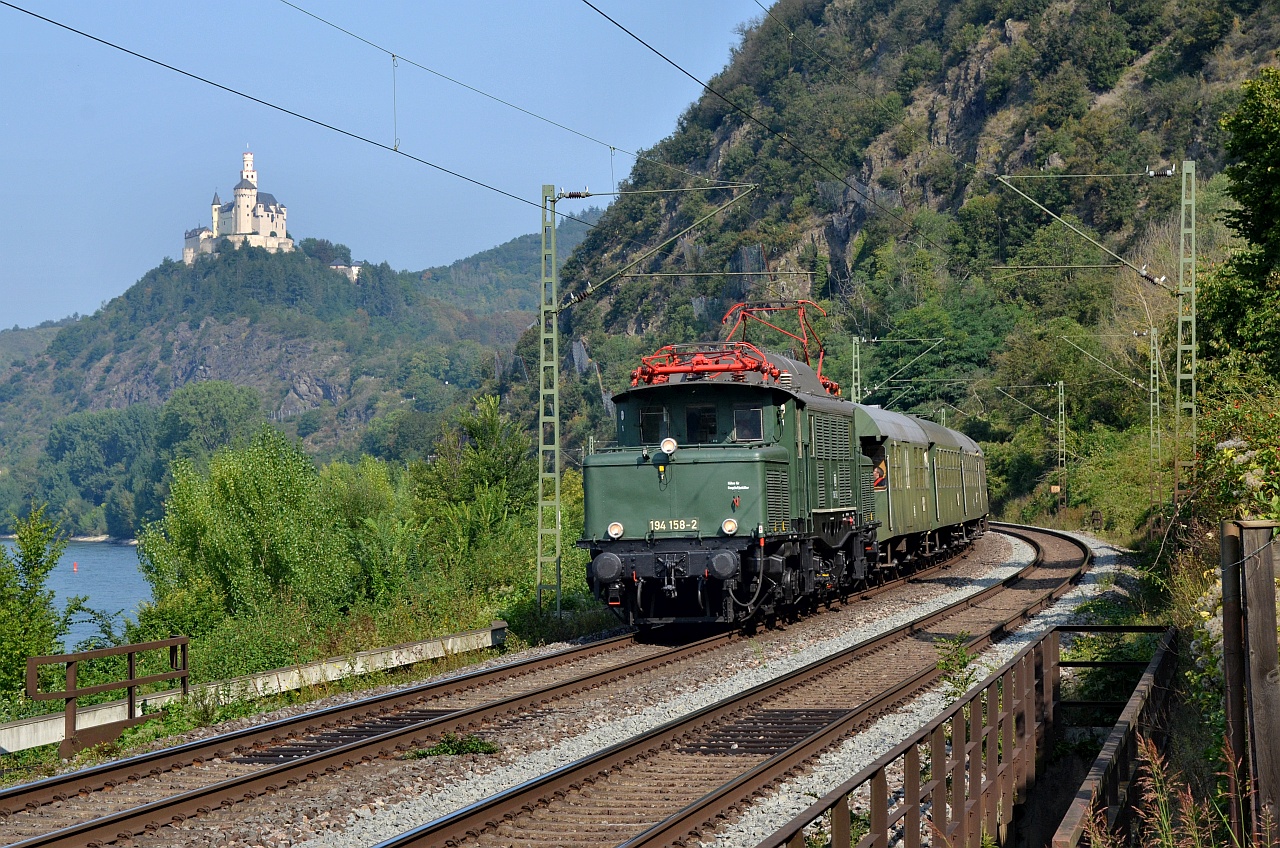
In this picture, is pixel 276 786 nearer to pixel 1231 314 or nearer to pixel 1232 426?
pixel 1232 426

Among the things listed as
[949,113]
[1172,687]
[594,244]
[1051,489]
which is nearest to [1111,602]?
[1172,687]

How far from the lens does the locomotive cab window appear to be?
1833 cm

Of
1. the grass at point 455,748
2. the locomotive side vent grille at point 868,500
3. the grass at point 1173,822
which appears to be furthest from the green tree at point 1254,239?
the grass at point 455,748

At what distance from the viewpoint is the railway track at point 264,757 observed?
8.89 meters

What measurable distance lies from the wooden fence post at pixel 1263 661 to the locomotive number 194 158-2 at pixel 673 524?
468 inches

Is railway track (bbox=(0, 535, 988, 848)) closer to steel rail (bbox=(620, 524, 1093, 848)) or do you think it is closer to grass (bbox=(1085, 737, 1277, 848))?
steel rail (bbox=(620, 524, 1093, 848))

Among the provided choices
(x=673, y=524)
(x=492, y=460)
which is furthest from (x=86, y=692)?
(x=492, y=460)

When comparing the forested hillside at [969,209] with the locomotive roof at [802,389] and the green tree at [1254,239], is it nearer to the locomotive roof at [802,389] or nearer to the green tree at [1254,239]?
the green tree at [1254,239]

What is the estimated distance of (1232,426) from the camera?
16.1 meters

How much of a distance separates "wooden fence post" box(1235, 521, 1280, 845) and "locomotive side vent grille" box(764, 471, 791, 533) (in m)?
11.8

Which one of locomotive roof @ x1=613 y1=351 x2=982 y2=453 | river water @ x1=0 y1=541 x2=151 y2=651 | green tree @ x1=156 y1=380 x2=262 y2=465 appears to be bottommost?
river water @ x1=0 y1=541 x2=151 y2=651

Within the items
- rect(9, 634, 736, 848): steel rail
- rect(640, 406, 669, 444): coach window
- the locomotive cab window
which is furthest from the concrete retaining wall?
the locomotive cab window

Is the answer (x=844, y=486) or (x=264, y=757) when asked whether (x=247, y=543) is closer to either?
(x=844, y=486)

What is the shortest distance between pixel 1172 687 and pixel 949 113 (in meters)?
121
